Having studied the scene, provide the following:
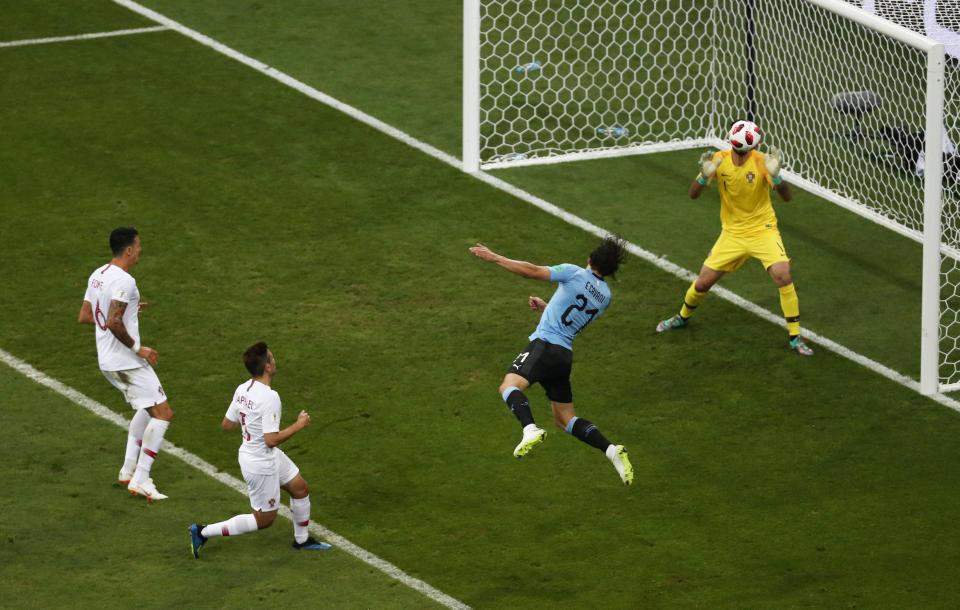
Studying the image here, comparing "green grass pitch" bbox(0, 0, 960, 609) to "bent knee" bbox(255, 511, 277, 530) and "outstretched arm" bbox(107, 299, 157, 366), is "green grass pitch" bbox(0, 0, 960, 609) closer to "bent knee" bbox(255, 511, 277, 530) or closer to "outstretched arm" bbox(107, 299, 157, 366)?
"bent knee" bbox(255, 511, 277, 530)

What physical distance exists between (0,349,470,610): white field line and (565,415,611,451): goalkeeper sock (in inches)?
62.9

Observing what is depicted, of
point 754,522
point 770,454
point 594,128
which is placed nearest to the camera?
point 754,522

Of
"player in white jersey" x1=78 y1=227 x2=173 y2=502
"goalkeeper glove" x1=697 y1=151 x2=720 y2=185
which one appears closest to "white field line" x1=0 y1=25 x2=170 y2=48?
"goalkeeper glove" x1=697 y1=151 x2=720 y2=185

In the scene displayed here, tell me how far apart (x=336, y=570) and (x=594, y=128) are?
8765 millimetres

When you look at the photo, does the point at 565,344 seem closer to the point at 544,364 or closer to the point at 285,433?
the point at 544,364

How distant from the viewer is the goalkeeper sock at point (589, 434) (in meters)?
13.1

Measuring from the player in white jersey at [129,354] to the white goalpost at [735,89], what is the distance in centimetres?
656

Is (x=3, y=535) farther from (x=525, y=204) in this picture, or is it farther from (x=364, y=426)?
(x=525, y=204)

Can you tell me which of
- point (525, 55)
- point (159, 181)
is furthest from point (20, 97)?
point (525, 55)

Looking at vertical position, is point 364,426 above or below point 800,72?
below

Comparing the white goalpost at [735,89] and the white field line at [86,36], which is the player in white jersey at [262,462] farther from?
the white field line at [86,36]

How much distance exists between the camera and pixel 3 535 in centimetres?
1285

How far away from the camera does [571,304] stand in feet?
A: 43.3

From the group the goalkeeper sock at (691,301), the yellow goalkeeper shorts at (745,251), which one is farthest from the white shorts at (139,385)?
the yellow goalkeeper shorts at (745,251)
